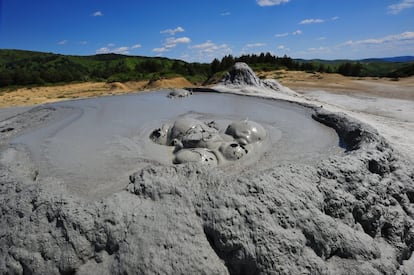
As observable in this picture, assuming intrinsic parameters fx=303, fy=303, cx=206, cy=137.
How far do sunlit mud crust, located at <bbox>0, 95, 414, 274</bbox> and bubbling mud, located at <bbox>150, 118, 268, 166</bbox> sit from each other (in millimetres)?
959

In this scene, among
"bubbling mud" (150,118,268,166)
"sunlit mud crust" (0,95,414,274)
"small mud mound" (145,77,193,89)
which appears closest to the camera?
"sunlit mud crust" (0,95,414,274)

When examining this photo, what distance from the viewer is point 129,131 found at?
5777 mm

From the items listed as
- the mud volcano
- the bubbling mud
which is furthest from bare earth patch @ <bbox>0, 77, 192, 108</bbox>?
the mud volcano

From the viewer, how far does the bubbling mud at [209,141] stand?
415 centimetres

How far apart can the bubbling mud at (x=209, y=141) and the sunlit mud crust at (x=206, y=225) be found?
959 mm

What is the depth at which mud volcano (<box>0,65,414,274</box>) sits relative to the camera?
2588 millimetres

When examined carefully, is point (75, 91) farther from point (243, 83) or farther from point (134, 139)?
point (134, 139)

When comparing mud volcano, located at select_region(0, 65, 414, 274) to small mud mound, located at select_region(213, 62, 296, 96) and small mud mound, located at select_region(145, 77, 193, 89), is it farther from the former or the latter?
small mud mound, located at select_region(145, 77, 193, 89)

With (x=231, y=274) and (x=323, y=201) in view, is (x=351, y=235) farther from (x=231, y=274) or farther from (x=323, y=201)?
(x=231, y=274)

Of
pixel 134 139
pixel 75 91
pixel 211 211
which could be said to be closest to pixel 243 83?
pixel 134 139

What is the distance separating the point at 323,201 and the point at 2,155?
4138 millimetres

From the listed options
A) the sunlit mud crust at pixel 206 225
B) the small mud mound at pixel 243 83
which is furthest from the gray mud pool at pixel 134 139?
the small mud mound at pixel 243 83

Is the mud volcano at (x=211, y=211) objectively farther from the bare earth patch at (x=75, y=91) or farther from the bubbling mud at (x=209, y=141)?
the bare earth patch at (x=75, y=91)

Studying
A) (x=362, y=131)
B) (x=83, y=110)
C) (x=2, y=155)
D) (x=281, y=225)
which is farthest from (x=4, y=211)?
(x=83, y=110)
